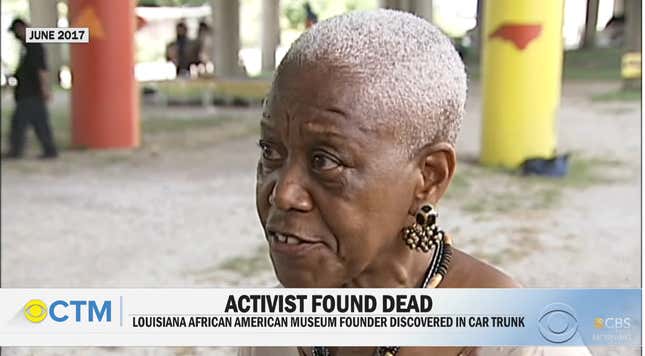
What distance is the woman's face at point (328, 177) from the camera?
2.81ft

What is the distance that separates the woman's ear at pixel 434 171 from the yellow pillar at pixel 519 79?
4530mm

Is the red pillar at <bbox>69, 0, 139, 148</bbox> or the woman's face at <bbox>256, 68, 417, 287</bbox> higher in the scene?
the woman's face at <bbox>256, 68, 417, 287</bbox>

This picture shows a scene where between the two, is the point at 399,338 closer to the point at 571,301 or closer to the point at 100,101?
the point at 571,301

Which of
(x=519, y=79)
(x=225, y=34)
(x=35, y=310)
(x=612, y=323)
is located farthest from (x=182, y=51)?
(x=612, y=323)

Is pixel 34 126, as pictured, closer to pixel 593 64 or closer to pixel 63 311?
pixel 63 311

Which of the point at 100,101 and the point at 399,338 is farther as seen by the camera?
the point at 100,101

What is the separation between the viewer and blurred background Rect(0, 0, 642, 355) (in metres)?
3.58

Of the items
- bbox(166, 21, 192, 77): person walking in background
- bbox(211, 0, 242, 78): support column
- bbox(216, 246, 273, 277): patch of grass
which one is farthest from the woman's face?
bbox(211, 0, 242, 78): support column

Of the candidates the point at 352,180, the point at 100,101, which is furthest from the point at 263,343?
the point at 100,101

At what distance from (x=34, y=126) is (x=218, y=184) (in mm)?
1573

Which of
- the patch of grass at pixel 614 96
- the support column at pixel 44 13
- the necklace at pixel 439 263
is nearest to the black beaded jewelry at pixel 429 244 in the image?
the necklace at pixel 439 263

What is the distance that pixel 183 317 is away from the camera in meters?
1.09

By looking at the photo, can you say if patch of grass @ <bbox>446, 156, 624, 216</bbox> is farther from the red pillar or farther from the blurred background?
the red pillar

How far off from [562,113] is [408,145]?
807 cm
